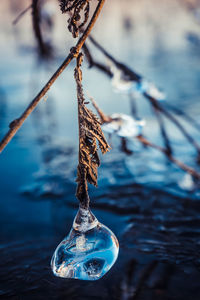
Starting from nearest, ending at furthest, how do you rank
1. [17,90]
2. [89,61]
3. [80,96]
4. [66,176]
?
[80,96]
[89,61]
[66,176]
[17,90]

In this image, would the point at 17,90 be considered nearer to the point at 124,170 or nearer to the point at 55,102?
the point at 55,102

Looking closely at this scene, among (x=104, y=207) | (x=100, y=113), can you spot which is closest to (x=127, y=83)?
(x=100, y=113)

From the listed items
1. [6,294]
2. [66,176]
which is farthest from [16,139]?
[6,294]

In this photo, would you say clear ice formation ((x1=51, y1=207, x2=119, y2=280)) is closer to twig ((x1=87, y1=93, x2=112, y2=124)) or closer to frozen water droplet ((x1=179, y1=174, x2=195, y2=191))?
twig ((x1=87, y1=93, x2=112, y2=124))

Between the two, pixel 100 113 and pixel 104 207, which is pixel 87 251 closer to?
pixel 100 113

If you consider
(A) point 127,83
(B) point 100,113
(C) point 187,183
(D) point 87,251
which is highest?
(A) point 127,83
